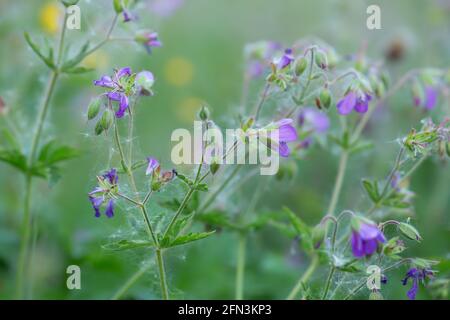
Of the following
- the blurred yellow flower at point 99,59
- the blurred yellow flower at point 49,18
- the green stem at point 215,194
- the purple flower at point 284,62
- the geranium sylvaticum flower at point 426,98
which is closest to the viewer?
the purple flower at point 284,62

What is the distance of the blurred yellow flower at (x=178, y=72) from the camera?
14.4 ft

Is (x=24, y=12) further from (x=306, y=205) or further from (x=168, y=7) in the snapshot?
(x=306, y=205)

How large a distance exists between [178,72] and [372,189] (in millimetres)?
2599

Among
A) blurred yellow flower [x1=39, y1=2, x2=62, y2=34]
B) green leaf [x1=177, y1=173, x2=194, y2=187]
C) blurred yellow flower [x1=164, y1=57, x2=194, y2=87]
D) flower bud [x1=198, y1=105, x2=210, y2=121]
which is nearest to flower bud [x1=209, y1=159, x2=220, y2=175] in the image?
green leaf [x1=177, y1=173, x2=194, y2=187]

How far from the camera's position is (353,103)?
6.30ft

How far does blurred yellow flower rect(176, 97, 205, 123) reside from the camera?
409 centimetres

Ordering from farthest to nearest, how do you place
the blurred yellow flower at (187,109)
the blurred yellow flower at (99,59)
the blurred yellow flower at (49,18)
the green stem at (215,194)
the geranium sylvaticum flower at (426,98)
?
the blurred yellow flower at (187,109), the blurred yellow flower at (49,18), the blurred yellow flower at (99,59), the geranium sylvaticum flower at (426,98), the green stem at (215,194)

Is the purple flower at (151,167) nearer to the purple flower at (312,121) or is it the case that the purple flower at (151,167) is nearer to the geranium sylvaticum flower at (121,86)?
the geranium sylvaticum flower at (121,86)

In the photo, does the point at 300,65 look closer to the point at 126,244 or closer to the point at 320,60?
the point at 320,60

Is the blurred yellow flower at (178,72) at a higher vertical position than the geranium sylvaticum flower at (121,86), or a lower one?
higher

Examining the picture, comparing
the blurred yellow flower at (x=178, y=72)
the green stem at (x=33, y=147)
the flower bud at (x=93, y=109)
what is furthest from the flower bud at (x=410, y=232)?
the blurred yellow flower at (x=178, y=72)

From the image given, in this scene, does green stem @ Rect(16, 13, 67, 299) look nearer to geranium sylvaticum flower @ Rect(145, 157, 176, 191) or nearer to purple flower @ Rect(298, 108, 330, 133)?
geranium sylvaticum flower @ Rect(145, 157, 176, 191)

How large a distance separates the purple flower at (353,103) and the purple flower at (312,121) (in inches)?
15.4

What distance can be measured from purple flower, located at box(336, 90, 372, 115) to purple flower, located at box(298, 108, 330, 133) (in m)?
0.39
